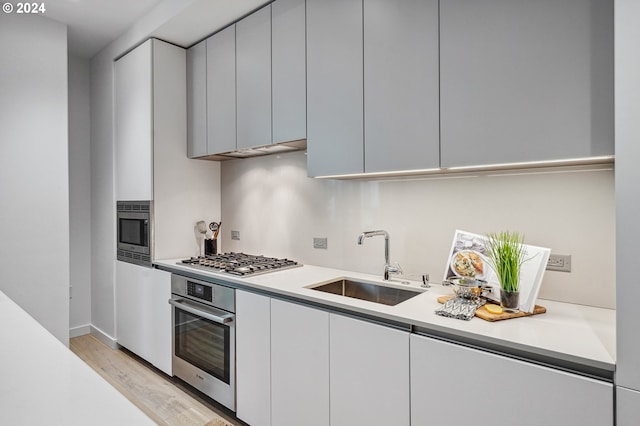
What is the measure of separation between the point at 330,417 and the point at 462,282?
838 mm

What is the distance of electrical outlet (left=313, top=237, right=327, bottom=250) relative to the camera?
2.46 metres

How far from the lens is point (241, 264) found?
240 centimetres

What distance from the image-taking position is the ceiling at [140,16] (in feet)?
7.91

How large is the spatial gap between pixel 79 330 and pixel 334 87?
3.50 meters

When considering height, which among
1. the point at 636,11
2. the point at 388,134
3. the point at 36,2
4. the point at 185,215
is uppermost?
the point at 36,2

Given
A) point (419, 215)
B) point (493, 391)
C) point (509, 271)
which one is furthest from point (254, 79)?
point (493, 391)

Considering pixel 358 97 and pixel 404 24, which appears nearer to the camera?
pixel 404 24

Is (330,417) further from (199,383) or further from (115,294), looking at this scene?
(115,294)

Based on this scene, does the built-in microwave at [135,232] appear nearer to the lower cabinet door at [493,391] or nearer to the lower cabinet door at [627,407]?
the lower cabinet door at [493,391]

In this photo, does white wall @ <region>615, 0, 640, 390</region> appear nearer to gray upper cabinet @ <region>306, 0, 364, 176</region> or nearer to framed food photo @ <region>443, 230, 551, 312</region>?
framed food photo @ <region>443, 230, 551, 312</region>

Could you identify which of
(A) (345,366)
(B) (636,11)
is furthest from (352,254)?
(B) (636,11)

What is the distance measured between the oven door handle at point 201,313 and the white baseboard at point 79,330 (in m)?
1.77

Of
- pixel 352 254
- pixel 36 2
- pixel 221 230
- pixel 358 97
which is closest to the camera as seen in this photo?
pixel 358 97

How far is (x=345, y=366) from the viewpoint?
1.58m
